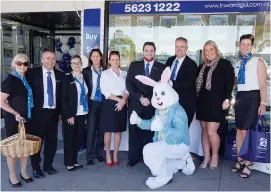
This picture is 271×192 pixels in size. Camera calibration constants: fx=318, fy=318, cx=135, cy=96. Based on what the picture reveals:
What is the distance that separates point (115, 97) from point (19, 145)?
144 centimetres

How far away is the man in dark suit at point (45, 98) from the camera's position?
3861 mm

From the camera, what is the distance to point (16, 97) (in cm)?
365

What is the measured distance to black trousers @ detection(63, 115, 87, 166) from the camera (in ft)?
13.7

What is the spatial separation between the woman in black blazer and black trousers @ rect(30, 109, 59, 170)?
0.47 ft

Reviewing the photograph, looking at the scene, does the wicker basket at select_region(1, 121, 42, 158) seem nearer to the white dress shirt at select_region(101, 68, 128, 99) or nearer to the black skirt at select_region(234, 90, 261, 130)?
the white dress shirt at select_region(101, 68, 128, 99)

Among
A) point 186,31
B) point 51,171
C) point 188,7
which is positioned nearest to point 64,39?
point 186,31

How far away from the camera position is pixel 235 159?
191 inches

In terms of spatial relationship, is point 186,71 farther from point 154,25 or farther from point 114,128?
point 154,25

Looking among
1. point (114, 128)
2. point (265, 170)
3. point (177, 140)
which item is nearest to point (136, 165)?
point (114, 128)

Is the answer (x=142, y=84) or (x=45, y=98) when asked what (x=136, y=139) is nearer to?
(x=142, y=84)

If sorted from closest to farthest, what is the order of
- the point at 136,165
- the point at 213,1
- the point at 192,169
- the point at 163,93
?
the point at 163,93 → the point at 192,169 → the point at 136,165 → the point at 213,1

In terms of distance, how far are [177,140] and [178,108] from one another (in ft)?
1.27

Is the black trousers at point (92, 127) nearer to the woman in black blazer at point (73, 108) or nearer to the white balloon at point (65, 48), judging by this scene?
the woman in black blazer at point (73, 108)

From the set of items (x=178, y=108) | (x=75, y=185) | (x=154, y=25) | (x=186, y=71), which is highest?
(x=154, y=25)
